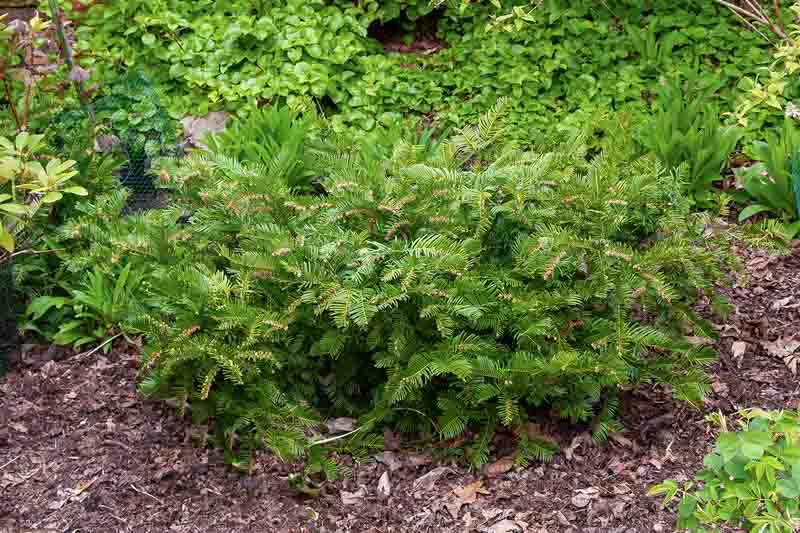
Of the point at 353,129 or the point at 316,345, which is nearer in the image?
the point at 316,345

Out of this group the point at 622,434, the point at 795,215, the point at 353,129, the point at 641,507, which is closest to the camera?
the point at 641,507

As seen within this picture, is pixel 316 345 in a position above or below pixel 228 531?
above

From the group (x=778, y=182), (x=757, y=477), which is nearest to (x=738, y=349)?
(x=778, y=182)

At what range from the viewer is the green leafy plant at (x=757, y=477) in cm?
169

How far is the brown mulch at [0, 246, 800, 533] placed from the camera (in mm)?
2885

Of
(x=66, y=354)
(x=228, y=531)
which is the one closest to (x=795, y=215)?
(x=228, y=531)

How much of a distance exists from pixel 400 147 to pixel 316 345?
3.12 ft

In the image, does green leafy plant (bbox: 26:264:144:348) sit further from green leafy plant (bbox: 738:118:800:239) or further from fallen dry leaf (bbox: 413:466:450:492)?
green leafy plant (bbox: 738:118:800:239)

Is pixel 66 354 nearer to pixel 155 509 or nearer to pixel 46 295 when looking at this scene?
pixel 46 295

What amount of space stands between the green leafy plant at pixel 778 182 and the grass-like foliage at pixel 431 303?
1008 millimetres

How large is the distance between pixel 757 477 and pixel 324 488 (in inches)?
66.9

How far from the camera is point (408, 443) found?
10.6 ft

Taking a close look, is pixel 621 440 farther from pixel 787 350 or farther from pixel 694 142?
pixel 694 142

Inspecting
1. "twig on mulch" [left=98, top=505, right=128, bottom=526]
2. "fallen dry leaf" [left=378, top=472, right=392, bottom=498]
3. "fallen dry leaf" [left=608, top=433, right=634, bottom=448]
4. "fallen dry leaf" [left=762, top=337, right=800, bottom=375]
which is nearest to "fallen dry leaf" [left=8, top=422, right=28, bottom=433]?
"twig on mulch" [left=98, top=505, right=128, bottom=526]
